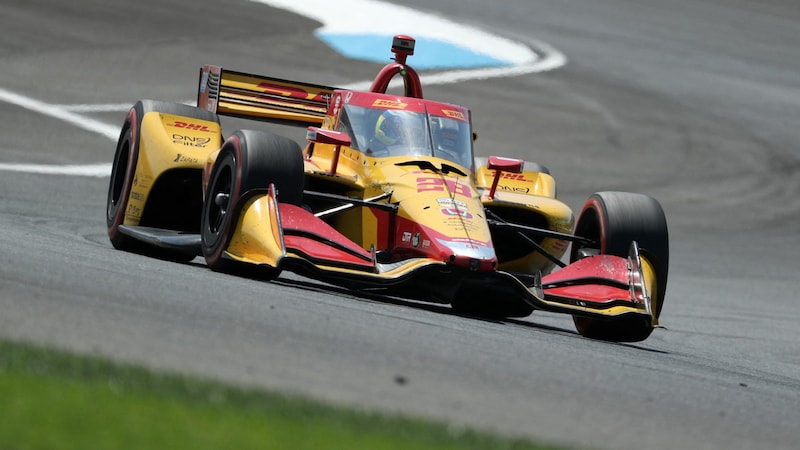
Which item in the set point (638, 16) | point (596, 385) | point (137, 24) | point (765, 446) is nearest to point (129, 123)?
point (596, 385)

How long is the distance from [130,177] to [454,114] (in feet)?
8.62

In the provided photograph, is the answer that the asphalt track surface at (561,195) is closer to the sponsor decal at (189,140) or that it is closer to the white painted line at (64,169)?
the white painted line at (64,169)

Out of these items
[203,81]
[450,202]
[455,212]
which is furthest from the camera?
[203,81]

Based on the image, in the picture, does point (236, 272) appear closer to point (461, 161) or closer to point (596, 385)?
point (461, 161)

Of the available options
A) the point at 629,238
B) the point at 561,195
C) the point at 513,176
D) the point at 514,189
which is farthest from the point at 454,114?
the point at 561,195

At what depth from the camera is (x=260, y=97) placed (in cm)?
1216

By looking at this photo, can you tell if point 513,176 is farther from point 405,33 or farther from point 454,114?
point 405,33

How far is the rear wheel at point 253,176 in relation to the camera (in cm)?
906

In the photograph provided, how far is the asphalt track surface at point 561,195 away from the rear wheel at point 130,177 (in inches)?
11.0

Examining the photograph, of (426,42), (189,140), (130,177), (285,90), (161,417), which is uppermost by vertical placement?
(161,417)

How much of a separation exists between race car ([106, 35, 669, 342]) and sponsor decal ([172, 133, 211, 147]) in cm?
2

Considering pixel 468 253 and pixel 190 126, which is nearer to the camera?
pixel 468 253

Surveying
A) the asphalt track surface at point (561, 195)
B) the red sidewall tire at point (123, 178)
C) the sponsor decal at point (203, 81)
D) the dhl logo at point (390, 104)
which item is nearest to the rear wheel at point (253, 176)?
the asphalt track surface at point (561, 195)

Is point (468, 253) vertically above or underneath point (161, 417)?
underneath
